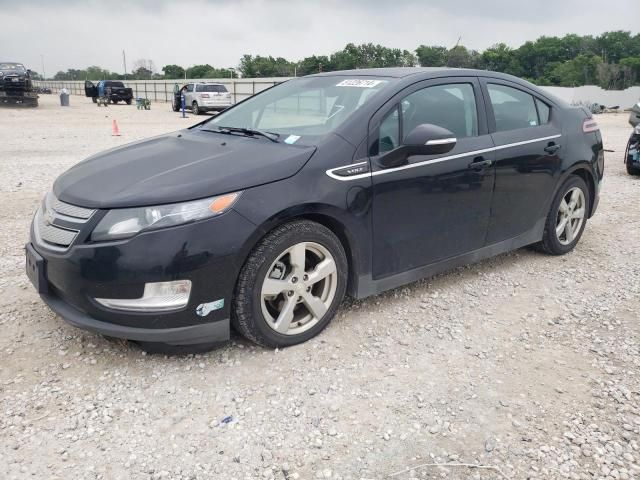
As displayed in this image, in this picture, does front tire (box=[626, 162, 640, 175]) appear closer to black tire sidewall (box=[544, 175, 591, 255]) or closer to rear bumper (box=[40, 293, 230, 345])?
black tire sidewall (box=[544, 175, 591, 255])

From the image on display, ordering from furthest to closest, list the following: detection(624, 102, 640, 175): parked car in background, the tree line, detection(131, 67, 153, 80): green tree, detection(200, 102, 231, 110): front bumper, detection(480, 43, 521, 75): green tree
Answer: detection(131, 67, 153, 80): green tree, detection(480, 43, 521, 75): green tree, the tree line, detection(200, 102, 231, 110): front bumper, detection(624, 102, 640, 175): parked car in background

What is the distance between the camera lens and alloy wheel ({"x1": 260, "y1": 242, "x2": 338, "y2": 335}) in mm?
3033

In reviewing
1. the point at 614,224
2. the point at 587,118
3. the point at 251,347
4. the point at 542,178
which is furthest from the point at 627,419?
the point at 614,224

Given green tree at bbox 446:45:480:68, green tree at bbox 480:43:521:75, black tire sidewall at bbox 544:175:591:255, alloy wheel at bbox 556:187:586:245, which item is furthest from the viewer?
green tree at bbox 480:43:521:75

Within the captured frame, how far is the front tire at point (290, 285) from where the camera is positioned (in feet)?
9.57

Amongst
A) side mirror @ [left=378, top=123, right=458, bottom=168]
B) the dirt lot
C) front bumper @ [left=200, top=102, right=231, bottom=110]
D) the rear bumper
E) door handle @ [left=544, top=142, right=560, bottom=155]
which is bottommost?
the dirt lot

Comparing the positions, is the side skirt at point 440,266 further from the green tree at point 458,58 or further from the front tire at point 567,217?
the green tree at point 458,58

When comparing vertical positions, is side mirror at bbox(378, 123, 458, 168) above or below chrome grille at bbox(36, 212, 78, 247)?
above

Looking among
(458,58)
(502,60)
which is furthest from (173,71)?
(458,58)

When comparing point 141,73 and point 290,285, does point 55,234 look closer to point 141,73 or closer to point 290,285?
point 290,285

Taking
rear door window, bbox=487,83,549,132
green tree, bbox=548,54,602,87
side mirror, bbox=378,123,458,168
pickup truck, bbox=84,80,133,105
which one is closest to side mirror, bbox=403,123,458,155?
side mirror, bbox=378,123,458,168

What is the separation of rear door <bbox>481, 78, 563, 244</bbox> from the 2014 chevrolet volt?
0.6 inches

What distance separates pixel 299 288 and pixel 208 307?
552mm

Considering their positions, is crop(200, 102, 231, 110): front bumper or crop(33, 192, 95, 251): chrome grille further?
crop(200, 102, 231, 110): front bumper
